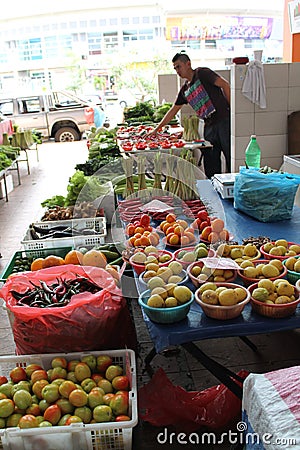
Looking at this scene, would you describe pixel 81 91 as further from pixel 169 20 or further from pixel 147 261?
pixel 147 261

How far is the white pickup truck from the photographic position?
1206cm

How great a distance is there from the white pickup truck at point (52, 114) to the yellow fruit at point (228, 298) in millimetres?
10756

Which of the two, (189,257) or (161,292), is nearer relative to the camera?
(161,292)

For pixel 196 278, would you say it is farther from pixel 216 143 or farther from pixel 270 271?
pixel 216 143

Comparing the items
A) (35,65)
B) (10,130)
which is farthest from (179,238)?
(35,65)

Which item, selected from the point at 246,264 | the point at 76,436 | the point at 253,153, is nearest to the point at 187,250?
the point at 246,264

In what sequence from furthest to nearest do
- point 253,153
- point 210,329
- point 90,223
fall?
1. point 253,153
2. point 90,223
3. point 210,329

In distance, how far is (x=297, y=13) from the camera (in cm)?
691

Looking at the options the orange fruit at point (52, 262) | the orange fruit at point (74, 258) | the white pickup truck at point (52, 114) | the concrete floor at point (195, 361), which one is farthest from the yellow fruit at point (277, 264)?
the white pickup truck at point (52, 114)

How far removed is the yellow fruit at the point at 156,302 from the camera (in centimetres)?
186

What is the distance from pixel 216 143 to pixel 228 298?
4152mm

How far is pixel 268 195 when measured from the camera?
2900mm

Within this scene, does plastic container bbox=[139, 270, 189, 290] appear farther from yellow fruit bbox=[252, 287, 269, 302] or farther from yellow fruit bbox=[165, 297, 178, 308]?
yellow fruit bbox=[252, 287, 269, 302]

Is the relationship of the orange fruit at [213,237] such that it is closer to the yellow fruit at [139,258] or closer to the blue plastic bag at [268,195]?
the yellow fruit at [139,258]
